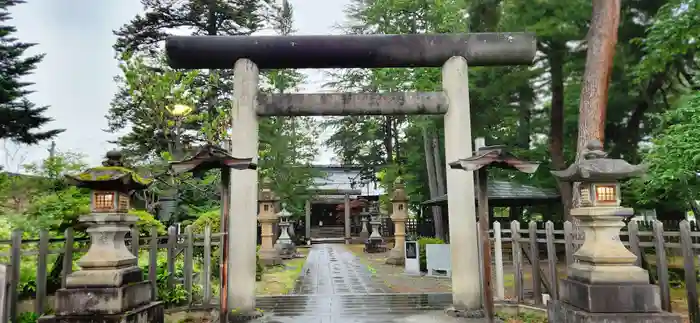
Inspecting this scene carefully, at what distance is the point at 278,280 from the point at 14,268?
315 inches

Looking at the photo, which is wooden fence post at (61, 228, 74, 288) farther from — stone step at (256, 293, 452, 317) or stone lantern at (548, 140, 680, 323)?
stone lantern at (548, 140, 680, 323)

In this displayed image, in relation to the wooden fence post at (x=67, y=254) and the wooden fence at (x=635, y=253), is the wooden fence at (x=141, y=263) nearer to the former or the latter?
the wooden fence post at (x=67, y=254)

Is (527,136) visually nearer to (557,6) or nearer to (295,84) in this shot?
(557,6)

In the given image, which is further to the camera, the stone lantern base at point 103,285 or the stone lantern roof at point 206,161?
the stone lantern roof at point 206,161

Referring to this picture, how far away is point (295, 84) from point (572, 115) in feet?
46.1

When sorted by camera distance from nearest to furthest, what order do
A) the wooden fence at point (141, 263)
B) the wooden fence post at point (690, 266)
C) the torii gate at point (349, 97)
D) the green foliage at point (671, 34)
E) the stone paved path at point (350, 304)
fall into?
1. the wooden fence post at point (690, 266)
2. the wooden fence at point (141, 263)
3. the stone paved path at point (350, 304)
4. the torii gate at point (349, 97)
5. the green foliage at point (671, 34)

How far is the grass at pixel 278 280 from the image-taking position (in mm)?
11039

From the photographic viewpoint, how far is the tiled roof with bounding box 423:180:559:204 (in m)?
16.1

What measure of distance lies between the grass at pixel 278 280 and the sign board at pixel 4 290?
553cm

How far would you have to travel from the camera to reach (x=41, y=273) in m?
5.96

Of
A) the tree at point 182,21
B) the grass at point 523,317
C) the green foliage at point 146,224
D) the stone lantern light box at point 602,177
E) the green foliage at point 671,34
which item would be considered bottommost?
the grass at point 523,317

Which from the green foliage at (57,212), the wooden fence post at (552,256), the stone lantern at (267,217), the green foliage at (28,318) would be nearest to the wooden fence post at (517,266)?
the wooden fence post at (552,256)

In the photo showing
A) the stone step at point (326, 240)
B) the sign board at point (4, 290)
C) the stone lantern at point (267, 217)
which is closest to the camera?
the sign board at point (4, 290)

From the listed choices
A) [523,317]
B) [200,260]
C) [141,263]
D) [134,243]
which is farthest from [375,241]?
[134,243]
